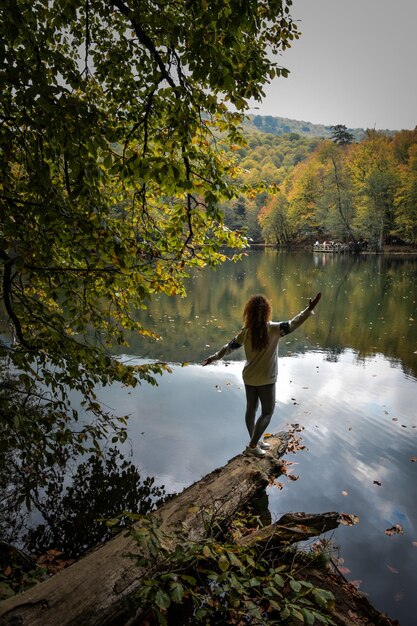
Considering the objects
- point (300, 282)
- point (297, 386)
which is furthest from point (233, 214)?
point (297, 386)

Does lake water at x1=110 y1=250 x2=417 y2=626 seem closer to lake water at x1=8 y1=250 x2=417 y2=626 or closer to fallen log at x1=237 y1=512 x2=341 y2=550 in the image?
lake water at x1=8 y1=250 x2=417 y2=626

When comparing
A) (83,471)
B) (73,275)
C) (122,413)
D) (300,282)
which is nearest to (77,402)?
(122,413)

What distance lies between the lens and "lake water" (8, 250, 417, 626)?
4828 mm

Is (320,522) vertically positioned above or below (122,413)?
above

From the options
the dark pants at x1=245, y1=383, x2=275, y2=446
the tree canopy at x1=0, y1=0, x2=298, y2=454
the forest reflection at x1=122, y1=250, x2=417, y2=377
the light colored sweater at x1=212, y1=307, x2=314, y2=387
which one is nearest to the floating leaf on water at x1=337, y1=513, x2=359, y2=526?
the dark pants at x1=245, y1=383, x2=275, y2=446

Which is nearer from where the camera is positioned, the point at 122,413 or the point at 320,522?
the point at 320,522

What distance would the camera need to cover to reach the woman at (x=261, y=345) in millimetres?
5262

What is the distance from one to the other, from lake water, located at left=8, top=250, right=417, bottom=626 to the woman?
3.16 ft

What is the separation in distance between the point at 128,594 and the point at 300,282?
2748 centimetres

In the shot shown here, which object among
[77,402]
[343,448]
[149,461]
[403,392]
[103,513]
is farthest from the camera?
[403,392]

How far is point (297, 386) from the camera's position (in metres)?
10.0

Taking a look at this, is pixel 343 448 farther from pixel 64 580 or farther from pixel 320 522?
pixel 64 580

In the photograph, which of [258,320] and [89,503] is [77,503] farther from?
[258,320]

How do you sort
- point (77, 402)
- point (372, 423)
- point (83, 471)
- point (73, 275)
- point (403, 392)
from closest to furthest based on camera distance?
1. point (73, 275)
2. point (83, 471)
3. point (372, 423)
4. point (77, 402)
5. point (403, 392)
